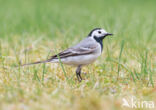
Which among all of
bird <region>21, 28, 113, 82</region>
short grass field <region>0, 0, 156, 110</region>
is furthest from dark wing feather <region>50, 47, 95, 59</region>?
short grass field <region>0, 0, 156, 110</region>

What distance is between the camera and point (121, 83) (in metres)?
4.27

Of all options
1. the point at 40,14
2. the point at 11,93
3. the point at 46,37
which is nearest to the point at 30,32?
the point at 46,37

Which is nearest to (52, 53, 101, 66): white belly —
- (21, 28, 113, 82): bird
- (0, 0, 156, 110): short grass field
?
(21, 28, 113, 82): bird

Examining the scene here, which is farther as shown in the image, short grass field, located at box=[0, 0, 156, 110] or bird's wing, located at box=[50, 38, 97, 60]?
bird's wing, located at box=[50, 38, 97, 60]

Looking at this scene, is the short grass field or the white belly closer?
the short grass field

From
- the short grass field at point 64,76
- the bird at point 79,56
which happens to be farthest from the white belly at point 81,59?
the short grass field at point 64,76

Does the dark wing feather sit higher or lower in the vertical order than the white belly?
higher

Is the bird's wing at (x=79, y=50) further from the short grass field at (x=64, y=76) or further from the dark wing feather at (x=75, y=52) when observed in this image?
the short grass field at (x=64, y=76)

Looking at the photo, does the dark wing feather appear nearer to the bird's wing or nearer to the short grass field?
the bird's wing

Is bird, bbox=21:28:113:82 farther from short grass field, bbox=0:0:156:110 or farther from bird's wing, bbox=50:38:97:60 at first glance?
short grass field, bbox=0:0:156:110

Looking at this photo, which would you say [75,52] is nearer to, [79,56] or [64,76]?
[79,56]

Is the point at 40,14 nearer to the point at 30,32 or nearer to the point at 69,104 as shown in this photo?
the point at 30,32

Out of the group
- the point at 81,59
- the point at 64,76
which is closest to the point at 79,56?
the point at 81,59

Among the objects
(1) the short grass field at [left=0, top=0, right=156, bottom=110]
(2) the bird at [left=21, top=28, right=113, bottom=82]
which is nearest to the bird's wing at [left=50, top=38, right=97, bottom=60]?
(2) the bird at [left=21, top=28, right=113, bottom=82]
